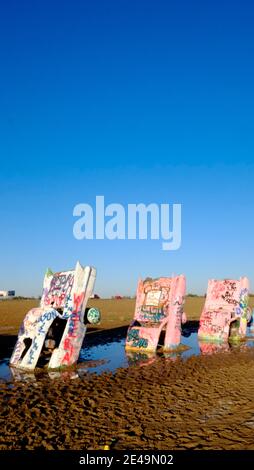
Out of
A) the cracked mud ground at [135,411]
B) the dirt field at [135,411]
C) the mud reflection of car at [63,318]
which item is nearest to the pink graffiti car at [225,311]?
the dirt field at [135,411]

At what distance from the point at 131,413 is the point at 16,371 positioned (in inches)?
199

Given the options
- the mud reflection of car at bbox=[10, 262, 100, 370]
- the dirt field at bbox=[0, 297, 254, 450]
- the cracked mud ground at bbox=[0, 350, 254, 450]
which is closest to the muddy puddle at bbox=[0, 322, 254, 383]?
the mud reflection of car at bbox=[10, 262, 100, 370]

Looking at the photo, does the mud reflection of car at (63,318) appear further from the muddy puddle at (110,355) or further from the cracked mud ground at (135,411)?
the cracked mud ground at (135,411)

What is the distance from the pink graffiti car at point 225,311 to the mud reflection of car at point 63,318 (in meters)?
7.56

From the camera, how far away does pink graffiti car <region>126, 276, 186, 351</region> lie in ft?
47.2

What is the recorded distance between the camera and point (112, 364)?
38.4ft

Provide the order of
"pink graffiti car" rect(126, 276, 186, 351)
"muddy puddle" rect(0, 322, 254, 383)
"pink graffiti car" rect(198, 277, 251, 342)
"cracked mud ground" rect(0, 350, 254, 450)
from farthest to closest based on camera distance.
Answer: "pink graffiti car" rect(198, 277, 251, 342) < "pink graffiti car" rect(126, 276, 186, 351) < "muddy puddle" rect(0, 322, 254, 383) < "cracked mud ground" rect(0, 350, 254, 450)

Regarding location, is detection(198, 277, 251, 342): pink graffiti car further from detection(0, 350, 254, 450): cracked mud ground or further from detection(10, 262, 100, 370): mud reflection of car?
detection(10, 262, 100, 370): mud reflection of car

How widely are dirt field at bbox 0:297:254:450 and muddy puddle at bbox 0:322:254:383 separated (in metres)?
0.59

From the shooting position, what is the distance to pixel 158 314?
49.0ft

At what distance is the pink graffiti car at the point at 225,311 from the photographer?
1725 centimetres

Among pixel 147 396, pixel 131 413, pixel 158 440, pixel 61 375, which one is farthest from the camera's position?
pixel 61 375
